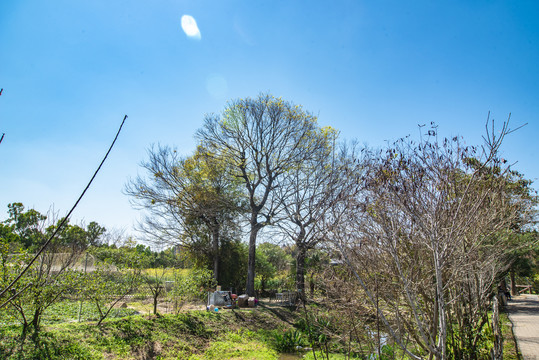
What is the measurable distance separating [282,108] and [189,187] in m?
6.77

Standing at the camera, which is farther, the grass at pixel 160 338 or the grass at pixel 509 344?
the grass at pixel 509 344

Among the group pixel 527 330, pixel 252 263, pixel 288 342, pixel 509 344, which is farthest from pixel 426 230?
pixel 252 263

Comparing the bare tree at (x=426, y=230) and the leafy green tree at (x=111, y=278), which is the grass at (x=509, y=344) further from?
the leafy green tree at (x=111, y=278)

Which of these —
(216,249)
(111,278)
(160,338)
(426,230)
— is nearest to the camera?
(426,230)

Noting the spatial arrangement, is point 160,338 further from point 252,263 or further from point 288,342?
point 252,263

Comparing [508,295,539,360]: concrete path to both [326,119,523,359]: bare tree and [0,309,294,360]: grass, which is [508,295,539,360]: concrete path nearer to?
[326,119,523,359]: bare tree

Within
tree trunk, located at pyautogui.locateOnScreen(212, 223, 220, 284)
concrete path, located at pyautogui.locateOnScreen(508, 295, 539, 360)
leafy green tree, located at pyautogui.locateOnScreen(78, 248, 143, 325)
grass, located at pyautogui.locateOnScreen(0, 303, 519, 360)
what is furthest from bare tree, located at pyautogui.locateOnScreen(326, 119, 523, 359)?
tree trunk, located at pyautogui.locateOnScreen(212, 223, 220, 284)

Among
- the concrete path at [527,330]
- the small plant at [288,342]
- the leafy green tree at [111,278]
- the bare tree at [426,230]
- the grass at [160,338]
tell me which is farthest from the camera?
the small plant at [288,342]

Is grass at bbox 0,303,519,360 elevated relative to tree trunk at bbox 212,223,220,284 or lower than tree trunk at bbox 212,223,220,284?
lower

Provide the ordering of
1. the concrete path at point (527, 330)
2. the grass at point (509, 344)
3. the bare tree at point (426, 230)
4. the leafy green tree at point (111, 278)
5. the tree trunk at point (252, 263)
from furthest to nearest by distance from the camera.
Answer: the tree trunk at point (252, 263) → the leafy green tree at point (111, 278) → the concrete path at point (527, 330) → the grass at point (509, 344) → the bare tree at point (426, 230)

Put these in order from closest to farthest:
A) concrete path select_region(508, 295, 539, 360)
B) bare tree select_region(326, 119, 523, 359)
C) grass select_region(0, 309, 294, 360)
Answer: bare tree select_region(326, 119, 523, 359), grass select_region(0, 309, 294, 360), concrete path select_region(508, 295, 539, 360)

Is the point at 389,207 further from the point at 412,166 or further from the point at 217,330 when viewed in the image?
the point at 217,330

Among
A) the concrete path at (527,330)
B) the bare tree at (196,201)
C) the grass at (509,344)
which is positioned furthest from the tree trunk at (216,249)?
the concrete path at (527,330)

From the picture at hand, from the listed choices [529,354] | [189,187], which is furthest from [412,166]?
[189,187]
